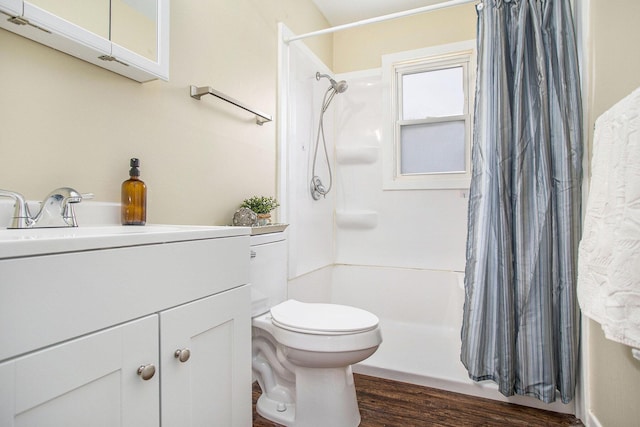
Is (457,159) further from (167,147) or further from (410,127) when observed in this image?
(167,147)

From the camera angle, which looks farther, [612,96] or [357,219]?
[357,219]

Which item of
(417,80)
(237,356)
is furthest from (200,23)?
(417,80)

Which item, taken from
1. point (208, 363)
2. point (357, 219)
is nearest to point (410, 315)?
point (357, 219)

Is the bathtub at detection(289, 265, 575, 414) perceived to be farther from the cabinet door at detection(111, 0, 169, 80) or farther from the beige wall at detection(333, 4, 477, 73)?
the beige wall at detection(333, 4, 477, 73)

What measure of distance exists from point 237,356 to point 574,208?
→ 5.17 ft

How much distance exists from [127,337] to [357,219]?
7.34ft

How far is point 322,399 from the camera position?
1.43 metres

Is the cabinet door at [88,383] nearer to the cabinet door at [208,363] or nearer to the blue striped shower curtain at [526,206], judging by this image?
the cabinet door at [208,363]

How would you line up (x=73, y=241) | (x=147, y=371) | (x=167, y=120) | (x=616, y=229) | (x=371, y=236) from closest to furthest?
(x=73, y=241) → (x=147, y=371) → (x=616, y=229) → (x=167, y=120) → (x=371, y=236)

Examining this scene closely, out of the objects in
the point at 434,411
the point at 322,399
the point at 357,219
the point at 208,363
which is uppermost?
the point at 357,219

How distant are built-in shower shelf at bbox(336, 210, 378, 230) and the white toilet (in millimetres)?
1223

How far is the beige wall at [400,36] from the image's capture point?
97.6 inches

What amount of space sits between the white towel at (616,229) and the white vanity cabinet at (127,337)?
99 centimetres

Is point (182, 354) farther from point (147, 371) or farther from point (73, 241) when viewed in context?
point (73, 241)
